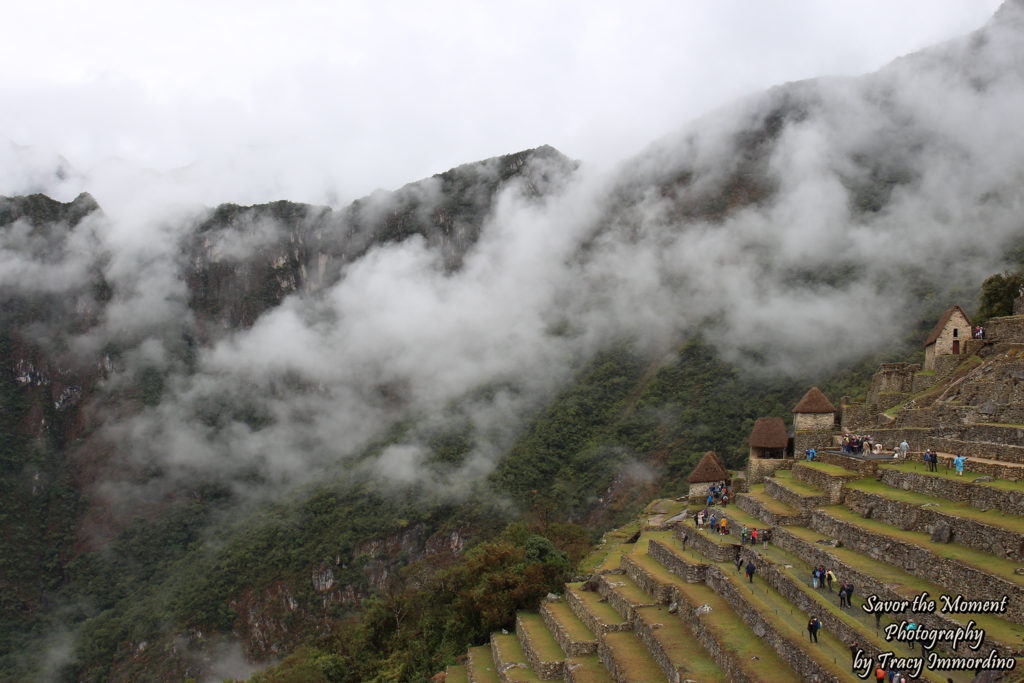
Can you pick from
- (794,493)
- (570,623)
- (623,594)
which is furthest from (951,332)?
(570,623)

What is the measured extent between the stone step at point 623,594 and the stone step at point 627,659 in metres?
0.87

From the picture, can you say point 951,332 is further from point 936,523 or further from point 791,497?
point 936,523

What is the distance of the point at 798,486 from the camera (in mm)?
23062

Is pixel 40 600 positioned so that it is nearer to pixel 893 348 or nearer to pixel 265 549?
pixel 265 549

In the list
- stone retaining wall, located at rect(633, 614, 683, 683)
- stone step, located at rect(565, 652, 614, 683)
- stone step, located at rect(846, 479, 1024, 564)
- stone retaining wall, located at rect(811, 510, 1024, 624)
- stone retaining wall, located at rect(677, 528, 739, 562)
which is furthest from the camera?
stone retaining wall, located at rect(677, 528, 739, 562)

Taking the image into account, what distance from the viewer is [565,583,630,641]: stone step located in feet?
65.4

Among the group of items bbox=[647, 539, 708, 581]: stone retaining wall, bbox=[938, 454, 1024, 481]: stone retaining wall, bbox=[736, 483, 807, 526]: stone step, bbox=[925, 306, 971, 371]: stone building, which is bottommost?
bbox=[647, 539, 708, 581]: stone retaining wall

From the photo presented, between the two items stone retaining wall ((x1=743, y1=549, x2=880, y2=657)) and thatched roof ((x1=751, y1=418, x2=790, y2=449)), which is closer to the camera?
stone retaining wall ((x1=743, y1=549, x2=880, y2=657))

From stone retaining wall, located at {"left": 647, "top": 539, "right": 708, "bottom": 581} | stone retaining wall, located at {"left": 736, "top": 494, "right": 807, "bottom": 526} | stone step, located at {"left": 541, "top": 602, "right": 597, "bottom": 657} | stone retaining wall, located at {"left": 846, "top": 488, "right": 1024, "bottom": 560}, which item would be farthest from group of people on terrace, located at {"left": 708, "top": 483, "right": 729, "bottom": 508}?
stone retaining wall, located at {"left": 846, "top": 488, "right": 1024, "bottom": 560}

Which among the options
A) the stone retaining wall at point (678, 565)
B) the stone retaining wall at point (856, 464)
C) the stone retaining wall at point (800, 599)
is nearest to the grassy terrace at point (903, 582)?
the stone retaining wall at point (800, 599)

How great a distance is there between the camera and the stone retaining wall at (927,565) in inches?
450

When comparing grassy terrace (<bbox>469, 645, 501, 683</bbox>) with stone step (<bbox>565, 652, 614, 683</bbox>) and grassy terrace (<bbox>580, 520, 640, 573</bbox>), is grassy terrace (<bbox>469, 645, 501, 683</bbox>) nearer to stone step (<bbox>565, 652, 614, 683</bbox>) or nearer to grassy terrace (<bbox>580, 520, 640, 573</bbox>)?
stone step (<bbox>565, 652, 614, 683</bbox>)

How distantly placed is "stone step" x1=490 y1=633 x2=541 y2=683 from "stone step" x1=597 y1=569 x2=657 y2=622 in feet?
10.5

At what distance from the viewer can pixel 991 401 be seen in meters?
22.3
